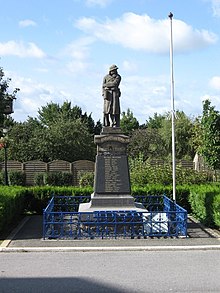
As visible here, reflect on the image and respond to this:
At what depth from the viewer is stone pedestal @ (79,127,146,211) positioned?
45.9ft

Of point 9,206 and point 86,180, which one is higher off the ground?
point 86,180

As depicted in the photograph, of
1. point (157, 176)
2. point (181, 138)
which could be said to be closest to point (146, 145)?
point (181, 138)

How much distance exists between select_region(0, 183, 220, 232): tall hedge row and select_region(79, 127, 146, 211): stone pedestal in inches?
88.6

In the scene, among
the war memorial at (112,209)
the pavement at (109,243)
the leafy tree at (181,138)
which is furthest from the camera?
the leafy tree at (181,138)

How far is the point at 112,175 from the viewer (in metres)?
14.2

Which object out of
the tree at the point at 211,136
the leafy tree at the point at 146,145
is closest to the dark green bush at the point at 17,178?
the leafy tree at the point at 146,145

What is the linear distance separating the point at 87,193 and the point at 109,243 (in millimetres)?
6643

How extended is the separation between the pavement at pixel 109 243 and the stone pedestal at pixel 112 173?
6.56ft

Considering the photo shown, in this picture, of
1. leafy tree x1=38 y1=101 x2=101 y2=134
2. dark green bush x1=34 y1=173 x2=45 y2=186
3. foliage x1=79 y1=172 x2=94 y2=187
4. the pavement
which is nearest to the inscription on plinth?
the pavement

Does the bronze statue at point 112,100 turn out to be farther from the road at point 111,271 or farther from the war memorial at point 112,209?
the road at point 111,271

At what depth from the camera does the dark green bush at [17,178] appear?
103 ft

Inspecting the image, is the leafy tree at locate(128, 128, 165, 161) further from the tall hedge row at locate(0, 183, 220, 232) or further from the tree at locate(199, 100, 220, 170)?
the tall hedge row at locate(0, 183, 220, 232)

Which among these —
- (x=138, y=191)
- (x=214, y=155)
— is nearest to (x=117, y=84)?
(x=138, y=191)

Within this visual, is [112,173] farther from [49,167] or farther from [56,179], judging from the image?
[49,167]
